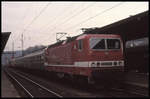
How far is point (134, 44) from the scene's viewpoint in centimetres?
2309

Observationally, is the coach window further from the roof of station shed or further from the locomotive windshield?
the roof of station shed

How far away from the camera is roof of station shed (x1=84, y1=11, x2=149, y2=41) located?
16.2 meters

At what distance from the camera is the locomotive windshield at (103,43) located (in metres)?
15.6

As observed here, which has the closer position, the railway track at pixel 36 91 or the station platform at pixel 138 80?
the railway track at pixel 36 91

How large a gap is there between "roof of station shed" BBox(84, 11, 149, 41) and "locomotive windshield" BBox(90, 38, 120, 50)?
4.80 feet

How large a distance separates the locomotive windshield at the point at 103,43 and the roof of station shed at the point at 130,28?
57.6 inches

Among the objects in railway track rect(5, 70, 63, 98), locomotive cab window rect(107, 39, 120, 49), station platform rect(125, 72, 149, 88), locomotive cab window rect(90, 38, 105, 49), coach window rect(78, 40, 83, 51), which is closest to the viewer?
locomotive cab window rect(90, 38, 105, 49)

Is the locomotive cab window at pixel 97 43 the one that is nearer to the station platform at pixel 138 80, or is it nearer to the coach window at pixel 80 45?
the coach window at pixel 80 45

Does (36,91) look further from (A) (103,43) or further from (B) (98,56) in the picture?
(A) (103,43)

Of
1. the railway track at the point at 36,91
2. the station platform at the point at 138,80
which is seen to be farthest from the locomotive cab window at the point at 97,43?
the station platform at the point at 138,80

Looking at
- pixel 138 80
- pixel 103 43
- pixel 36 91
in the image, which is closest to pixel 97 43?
pixel 103 43

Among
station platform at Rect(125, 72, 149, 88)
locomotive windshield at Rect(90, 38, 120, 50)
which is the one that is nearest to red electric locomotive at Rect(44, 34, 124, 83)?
locomotive windshield at Rect(90, 38, 120, 50)

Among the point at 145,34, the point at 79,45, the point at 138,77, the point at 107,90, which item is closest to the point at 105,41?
the point at 79,45

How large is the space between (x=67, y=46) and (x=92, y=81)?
4851 mm
